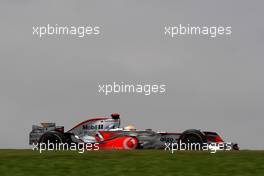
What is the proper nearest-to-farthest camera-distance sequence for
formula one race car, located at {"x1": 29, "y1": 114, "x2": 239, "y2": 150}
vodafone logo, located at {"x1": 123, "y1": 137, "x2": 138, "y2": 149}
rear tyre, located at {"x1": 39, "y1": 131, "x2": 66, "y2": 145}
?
formula one race car, located at {"x1": 29, "y1": 114, "x2": 239, "y2": 150}
vodafone logo, located at {"x1": 123, "y1": 137, "x2": 138, "y2": 149}
rear tyre, located at {"x1": 39, "y1": 131, "x2": 66, "y2": 145}

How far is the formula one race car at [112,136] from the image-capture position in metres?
23.9

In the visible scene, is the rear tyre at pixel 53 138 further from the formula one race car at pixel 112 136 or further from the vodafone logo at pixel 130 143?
the vodafone logo at pixel 130 143

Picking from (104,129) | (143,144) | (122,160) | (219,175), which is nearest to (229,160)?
(219,175)

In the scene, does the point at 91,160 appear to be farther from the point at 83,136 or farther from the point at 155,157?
the point at 83,136

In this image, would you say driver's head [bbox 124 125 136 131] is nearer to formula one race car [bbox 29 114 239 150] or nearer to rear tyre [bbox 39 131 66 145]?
formula one race car [bbox 29 114 239 150]

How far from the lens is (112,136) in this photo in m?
25.3

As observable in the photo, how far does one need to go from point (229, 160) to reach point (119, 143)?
32.9 ft

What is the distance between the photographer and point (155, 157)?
16125mm

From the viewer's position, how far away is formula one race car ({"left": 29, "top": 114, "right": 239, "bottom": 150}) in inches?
940

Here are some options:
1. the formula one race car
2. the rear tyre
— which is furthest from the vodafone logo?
the rear tyre

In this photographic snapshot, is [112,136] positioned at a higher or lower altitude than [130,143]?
higher

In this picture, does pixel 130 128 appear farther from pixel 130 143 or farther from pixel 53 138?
pixel 53 138

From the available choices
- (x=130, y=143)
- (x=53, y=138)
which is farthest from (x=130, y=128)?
(x=53, y=138)

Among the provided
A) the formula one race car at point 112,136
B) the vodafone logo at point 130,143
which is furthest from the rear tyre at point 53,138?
the vodafone logo at point 130,143
